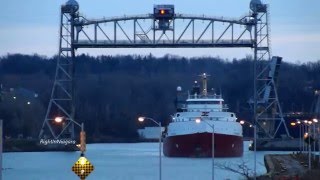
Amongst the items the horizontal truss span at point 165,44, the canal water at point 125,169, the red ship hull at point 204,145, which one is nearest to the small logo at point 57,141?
the canal water at point 125,169

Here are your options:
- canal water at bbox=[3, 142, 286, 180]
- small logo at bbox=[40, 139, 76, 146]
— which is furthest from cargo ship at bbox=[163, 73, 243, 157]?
small logo at bbox=[40, 139, 76, 146]

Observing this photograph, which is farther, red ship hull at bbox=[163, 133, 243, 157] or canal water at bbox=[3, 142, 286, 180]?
red ship hull at bbox=[163, 133, 243, 157]

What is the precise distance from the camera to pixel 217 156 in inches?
3848

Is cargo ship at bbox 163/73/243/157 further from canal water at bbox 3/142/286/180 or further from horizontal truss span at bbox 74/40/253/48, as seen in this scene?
horizontal truss span at bbox 74/40/253/48

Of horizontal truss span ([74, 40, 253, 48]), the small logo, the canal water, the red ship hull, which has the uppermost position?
horizontal truss span ([74, 40, 253, 48])

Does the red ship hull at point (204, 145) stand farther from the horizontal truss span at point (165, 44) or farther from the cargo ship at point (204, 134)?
the horizontal truss span at point (165, 44)

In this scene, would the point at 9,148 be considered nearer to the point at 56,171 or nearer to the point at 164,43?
the point at 164,43

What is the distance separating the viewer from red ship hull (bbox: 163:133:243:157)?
9775cm

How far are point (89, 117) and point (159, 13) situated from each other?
2972 inches

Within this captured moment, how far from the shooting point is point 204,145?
98062 mm

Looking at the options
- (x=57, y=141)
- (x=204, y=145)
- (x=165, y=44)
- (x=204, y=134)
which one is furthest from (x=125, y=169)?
(x=57, y=141)

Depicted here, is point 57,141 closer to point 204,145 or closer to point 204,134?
point 204,145

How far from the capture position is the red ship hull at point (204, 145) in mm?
A: 97750

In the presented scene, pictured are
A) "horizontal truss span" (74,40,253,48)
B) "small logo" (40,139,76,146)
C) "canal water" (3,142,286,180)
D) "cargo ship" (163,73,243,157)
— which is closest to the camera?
"canal water" (3,142,286,180)
